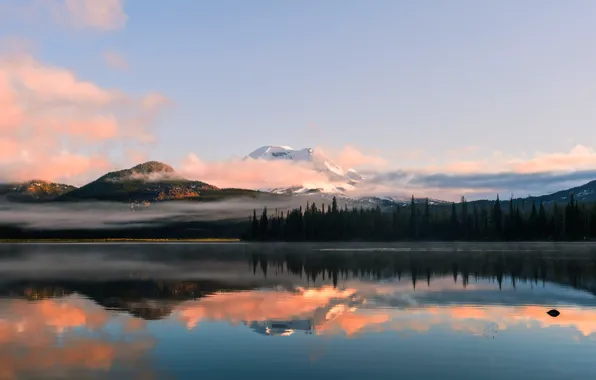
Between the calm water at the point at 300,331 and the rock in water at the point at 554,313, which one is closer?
the calm water at the point at 300,331

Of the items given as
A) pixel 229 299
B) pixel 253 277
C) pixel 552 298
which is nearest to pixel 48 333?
pixel 229 299

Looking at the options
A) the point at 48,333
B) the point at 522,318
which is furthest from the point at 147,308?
the point at 522,318

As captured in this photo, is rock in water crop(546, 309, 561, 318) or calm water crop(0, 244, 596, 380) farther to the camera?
rock in water crop(546, 309, 561, 318)

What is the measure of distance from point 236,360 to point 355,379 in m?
7.12

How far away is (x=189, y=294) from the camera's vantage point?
2564 inches

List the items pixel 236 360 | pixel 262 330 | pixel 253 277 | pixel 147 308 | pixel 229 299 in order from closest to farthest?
pixel 236 360
pixel 262 330
pixel 147 308
pixel 229 299
pixel 253 277

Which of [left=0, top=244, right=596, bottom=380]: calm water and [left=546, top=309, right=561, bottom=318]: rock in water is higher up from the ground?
[left=546, top=309, right=561, bottom=318]: rock in water

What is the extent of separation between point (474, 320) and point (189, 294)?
3094cm

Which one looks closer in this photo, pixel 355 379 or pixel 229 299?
A: pixel 355 379

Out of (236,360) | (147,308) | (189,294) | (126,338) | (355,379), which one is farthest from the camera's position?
(189,294)

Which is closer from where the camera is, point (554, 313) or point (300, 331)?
point (300, 331)

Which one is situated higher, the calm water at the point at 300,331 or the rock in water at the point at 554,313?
the rock in water at the point at 554,313

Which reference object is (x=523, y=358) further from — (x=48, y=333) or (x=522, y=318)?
(x=48, y=333)

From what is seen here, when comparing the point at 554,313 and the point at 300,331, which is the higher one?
the point at 554,313
